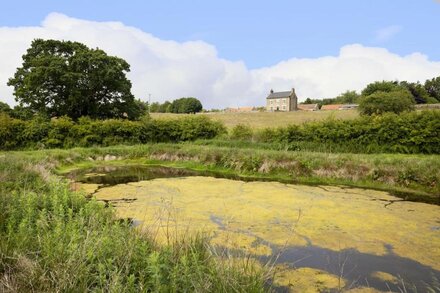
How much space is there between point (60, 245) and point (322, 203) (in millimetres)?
6803

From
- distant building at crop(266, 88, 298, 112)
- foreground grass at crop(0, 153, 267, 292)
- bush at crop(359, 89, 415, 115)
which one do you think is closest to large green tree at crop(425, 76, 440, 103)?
Result: distant building at crop(266, 88, 298, 112)

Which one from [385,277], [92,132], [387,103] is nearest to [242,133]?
[92,132]

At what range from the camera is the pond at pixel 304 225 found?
471 cm

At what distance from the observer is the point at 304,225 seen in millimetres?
6855

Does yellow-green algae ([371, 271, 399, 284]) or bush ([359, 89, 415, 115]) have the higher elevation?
bush ([359, 89, 415, 115])

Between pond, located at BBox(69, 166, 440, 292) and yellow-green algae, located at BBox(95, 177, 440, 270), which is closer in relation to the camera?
pond, located at BBox(69, 166, 440, 292)

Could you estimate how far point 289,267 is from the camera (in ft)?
16.0

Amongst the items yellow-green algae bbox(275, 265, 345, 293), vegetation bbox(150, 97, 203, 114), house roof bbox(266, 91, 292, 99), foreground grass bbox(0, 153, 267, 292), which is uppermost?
house roof bbox(266, 91, 292, 99)

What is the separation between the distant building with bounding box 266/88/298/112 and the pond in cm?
7017

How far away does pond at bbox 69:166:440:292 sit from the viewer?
4.71 m

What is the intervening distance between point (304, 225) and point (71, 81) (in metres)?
23.8

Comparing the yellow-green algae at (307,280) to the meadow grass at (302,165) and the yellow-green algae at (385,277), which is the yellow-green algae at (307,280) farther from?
the meadow grass at (302,165)

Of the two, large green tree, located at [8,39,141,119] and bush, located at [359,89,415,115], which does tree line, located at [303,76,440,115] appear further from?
large green tree, located at [8,39,141,119]

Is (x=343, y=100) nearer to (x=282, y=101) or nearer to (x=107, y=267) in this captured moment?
(x=282, y=101)
